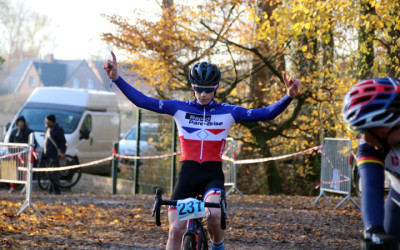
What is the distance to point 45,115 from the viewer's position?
21672 mm

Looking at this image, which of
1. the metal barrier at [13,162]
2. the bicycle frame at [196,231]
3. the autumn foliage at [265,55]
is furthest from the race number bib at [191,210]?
the autumn foliage at [265,55]

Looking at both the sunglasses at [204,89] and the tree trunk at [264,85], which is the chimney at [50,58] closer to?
the tree trunk at [264,85]

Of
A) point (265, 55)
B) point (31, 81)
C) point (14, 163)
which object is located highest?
point (31, 81)

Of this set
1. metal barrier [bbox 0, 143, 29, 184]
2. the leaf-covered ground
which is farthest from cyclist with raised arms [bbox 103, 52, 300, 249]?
metal barrier [bbox 0, 143, 29, 184]

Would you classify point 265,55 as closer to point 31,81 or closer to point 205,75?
point 205,75

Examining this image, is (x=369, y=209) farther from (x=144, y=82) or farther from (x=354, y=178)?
(x=144, y=82)

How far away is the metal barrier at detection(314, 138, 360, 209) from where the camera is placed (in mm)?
13778

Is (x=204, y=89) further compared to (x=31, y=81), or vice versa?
(x=31, y=81)

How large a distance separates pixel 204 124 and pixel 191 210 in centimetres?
109

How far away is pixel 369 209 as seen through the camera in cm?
330

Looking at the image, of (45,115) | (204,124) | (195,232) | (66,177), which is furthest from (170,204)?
(45,115)

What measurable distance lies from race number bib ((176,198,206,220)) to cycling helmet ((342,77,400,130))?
1.93 metres

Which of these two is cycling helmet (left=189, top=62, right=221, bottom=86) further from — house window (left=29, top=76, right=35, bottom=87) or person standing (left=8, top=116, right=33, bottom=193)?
house window (left=29, top=76, right=35, bottom=87)

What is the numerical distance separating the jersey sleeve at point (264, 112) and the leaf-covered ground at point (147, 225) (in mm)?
3702
